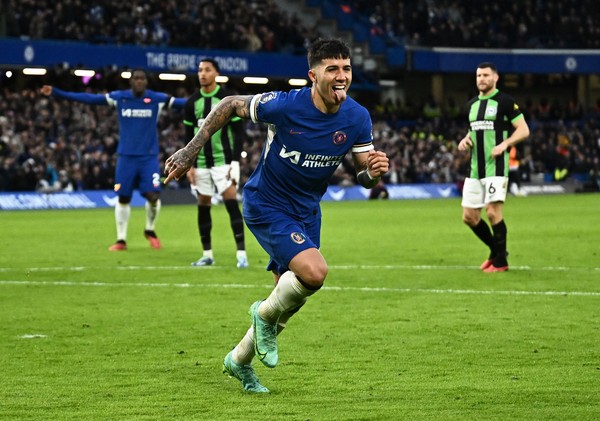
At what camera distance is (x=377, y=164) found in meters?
6.75

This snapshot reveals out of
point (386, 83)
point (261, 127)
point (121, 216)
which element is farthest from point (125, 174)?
point (386, 83)

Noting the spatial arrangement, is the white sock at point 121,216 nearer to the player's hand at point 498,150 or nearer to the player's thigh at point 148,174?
the player's thigh at point 148,174

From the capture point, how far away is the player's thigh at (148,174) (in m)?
17.0

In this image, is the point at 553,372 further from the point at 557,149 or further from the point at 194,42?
the point at 557,149

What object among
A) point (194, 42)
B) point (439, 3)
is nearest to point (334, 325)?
point (194, 42)

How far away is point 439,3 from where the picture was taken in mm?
54125

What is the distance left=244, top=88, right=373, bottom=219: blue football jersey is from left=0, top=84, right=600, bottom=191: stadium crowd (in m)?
27.0

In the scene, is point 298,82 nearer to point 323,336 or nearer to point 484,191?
point 484,191

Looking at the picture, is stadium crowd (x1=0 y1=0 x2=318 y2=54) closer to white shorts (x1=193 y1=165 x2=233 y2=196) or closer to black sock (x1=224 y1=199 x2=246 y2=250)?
white shorts (x1=193 y1=165 x2=233 y2=196)

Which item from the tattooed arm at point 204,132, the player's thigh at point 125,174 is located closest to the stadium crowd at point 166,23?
the player's thigh at point 125,174

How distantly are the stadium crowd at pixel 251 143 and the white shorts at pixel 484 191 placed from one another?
2145 centimetres

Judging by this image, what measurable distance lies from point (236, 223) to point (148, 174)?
283 centimetres

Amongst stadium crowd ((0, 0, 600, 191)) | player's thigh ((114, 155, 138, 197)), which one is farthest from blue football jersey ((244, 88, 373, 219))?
stadium crowd ((0, 0, 600, 191))

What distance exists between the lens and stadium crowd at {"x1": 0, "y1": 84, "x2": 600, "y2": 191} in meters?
34.2
